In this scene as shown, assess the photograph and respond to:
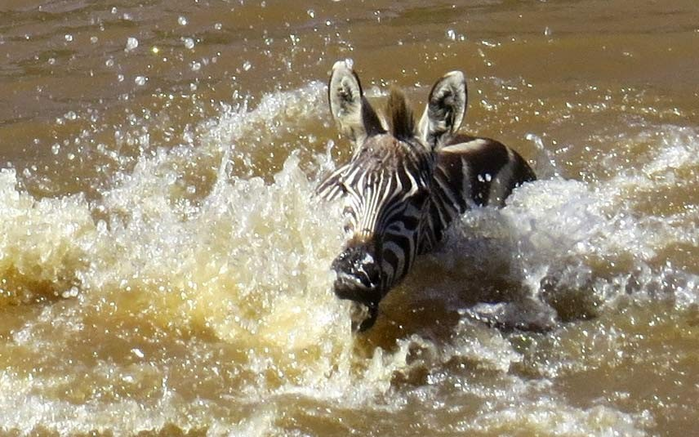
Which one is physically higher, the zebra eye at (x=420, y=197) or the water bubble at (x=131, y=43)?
the water bubble at (x=131, y=43)

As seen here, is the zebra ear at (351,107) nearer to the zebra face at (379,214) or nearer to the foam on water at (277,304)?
the zebra face at (379,214)

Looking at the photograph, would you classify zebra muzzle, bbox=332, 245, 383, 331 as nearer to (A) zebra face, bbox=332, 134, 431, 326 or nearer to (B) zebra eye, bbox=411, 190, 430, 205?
(A) zebra face, bbox=332, 134, 431, 326

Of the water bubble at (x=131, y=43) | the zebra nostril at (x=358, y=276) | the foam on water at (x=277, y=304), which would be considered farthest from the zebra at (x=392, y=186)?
the water bubble at (x=131, y=43)

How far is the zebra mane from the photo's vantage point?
657cm

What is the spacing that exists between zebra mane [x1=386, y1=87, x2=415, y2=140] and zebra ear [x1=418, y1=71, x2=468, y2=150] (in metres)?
0.15

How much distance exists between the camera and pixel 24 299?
7.13m

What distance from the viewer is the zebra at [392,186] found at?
5973 mm

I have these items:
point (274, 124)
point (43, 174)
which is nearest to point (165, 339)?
point (43, 174)

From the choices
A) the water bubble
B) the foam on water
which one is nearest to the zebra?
the foam on water

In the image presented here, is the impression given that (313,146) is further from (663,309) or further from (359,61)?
(663,309)

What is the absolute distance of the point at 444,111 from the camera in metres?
6.80

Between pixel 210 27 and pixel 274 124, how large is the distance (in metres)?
2.15

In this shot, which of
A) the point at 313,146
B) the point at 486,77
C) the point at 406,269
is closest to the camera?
the point at 406,269

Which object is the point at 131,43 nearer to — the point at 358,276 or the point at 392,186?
the point at 392,186
